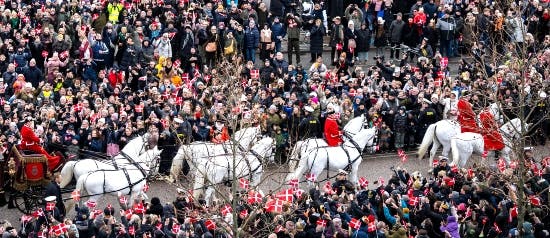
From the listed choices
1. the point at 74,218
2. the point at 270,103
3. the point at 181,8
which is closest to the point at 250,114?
the point at 270,103

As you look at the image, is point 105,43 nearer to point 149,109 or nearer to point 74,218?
point 149,109

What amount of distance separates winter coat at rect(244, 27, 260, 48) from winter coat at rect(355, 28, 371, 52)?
136 inches

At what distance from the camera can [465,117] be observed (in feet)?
136

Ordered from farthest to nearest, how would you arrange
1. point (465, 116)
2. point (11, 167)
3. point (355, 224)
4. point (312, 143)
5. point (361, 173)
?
1. point (361, 173)
2. point (465, 116)
3. point (312, 143)
4. point (11, 167)
5. point (355, 224)

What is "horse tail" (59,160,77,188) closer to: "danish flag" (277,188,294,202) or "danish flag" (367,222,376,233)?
"danish flag" (277,188,294,202)

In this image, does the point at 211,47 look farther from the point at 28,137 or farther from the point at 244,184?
the point at 244,184

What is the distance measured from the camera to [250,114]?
131 feet

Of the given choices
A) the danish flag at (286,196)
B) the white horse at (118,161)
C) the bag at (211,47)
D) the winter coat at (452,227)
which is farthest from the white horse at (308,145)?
the bag at (211,47)

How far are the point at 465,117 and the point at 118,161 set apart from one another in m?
9.85

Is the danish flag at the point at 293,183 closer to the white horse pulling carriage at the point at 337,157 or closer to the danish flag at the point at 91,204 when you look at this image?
the white horse pulling carriage at the point at 337,157

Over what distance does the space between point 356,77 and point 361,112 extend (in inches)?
113

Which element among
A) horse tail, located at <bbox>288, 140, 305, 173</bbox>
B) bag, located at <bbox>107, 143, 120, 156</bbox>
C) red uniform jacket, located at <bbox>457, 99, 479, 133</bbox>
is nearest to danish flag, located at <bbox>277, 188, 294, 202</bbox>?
horse tail, located at <bbox>288, 140, 305, 173</bbox>

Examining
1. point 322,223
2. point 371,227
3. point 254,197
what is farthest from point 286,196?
point 371,227

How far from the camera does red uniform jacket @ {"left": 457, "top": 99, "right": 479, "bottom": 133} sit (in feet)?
132
